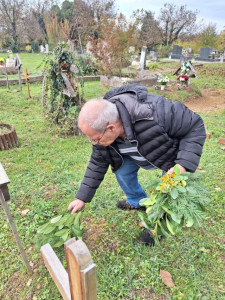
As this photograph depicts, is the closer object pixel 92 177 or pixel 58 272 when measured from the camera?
pixel 58 272

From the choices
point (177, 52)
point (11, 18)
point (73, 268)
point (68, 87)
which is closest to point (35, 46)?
point (11, 18)

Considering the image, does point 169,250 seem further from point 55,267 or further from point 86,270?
point 86,270

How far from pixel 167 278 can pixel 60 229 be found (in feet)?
3.51

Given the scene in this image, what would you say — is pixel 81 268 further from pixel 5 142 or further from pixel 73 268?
pixel 5 142

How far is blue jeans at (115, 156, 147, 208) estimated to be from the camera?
218cm

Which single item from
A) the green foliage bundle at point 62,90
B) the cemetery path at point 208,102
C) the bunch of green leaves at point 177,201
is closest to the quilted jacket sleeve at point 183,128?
the bunch of green leaves at point 177,201

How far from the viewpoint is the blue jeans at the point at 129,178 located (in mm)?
2185

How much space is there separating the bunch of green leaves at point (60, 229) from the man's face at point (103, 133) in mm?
818

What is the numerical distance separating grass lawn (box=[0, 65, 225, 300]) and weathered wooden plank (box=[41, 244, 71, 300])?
0.37 metres

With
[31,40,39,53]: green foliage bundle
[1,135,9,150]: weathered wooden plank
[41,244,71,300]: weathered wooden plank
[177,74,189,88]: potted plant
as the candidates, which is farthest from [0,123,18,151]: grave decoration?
[31,40,39,53]: green foliage bundle

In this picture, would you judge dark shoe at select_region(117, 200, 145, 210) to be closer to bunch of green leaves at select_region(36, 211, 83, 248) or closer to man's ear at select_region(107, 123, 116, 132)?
bunch of green leaves at select_region(36, 211, 83, 248)

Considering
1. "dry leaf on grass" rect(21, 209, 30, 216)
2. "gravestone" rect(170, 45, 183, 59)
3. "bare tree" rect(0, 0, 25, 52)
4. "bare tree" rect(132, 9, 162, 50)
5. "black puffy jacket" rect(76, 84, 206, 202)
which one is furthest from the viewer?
"bare tree" rect(0, 0, 25, 52)

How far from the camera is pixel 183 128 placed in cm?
170

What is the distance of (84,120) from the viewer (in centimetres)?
153
